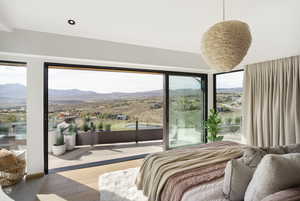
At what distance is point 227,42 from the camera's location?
1.84 metres

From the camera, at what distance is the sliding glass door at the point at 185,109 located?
15.1ft

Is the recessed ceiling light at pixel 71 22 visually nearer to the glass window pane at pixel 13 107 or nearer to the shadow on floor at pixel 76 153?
the glass window pane at pixel 13 107

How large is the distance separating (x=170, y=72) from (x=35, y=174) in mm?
3688

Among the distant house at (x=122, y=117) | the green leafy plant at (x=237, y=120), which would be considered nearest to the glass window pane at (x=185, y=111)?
the green leafy plant at (x=237, y=120)

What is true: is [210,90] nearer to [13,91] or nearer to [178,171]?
[178,171]

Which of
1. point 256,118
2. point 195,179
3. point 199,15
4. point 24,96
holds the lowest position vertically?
point 195,179

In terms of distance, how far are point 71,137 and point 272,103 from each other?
419cm

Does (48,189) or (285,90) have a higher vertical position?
(285,90)

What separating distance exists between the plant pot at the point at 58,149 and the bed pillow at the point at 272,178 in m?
3.55

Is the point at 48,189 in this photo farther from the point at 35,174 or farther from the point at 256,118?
the point at 256,118

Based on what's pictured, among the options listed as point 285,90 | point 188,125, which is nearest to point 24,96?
point 188,125

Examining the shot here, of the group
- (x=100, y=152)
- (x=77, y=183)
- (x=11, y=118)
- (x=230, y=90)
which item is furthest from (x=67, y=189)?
(x=230, y=90)

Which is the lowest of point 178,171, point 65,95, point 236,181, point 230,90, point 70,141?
point 70,141

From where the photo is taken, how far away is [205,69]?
181 inches
